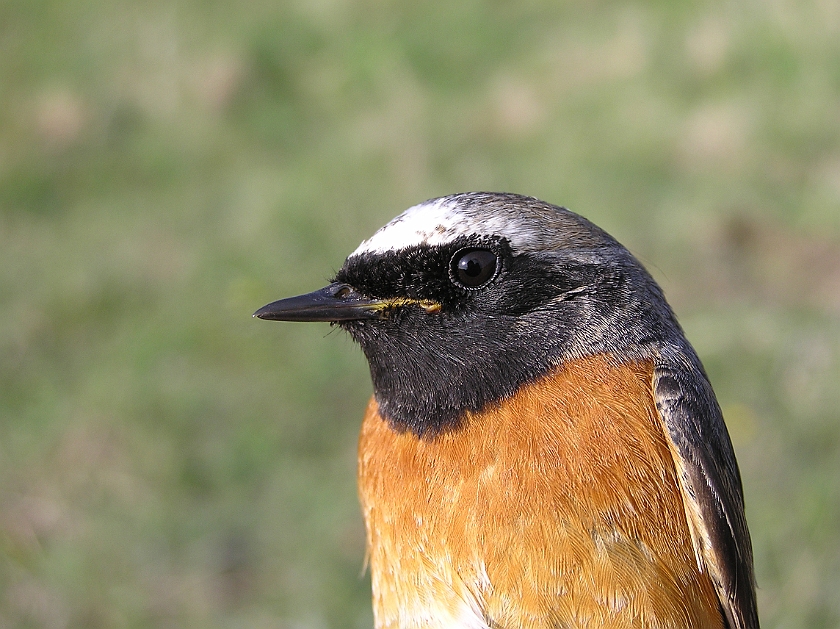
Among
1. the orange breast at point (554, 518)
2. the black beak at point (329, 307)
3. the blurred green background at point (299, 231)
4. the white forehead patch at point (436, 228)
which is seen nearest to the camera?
the orange breast at point (554, 518)

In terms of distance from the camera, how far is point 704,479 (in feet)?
7.93

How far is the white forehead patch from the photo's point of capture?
8.04ft

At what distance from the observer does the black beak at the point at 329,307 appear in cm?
257

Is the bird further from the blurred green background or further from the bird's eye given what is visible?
the blurred green background

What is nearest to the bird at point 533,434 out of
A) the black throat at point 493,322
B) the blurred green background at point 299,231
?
the black throat at point 493,322

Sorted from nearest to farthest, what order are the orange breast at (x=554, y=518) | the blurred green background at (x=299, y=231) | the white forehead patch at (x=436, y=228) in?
the orange breast at (x=554, y=518)
the white forehead patch at (x=436, y=228)
the blurred green background at (x=299, y=231)

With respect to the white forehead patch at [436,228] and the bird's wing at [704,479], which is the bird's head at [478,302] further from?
the bird's wing at [704,479]

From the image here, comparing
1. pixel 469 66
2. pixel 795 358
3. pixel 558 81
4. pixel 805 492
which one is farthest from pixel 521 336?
pixel 469 66

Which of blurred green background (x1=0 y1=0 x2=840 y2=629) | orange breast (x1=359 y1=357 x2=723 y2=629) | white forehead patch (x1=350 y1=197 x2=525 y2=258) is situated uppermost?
blurred green background (x1=0 y1=0 x2=840 y2=629)

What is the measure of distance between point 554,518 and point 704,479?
43 cm

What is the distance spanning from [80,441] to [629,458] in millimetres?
4280

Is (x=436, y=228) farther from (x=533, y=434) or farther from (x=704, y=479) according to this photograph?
(x=704, y=479)

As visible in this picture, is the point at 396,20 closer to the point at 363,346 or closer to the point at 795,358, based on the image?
the point at 795,358

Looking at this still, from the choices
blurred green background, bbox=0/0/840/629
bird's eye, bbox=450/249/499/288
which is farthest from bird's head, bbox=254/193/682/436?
blurred green background, bbox=0/0/840/629
